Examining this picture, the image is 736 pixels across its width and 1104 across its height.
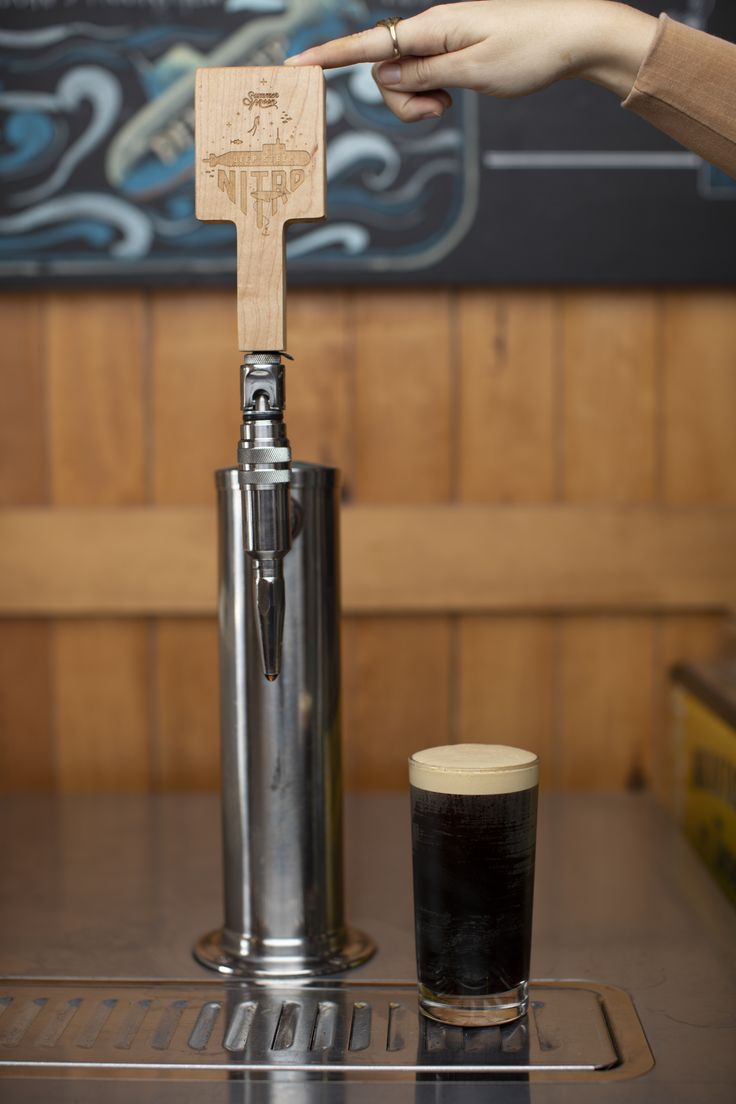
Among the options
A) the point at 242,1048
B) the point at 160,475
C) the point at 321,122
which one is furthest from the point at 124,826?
the point at 321,122

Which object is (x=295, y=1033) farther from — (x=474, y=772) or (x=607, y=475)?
(x=607, y=475)

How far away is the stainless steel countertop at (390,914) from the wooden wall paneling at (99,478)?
0.12 meters

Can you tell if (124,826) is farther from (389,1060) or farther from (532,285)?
(532,285)

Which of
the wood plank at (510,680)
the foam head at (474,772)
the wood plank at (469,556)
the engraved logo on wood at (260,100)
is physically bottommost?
the wood plank at (510,680)

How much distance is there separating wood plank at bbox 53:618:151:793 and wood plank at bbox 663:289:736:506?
71 centimetres

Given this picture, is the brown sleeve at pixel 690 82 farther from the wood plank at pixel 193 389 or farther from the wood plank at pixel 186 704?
the wood plank at pixel 186 704

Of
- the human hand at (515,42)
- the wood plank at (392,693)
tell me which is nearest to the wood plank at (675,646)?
the wood plank at (392,693)

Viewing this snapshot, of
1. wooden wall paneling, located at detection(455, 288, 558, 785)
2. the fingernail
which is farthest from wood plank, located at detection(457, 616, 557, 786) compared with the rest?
the fingernail

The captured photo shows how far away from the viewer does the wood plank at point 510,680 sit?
58.7 inches

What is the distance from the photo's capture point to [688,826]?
1405mm

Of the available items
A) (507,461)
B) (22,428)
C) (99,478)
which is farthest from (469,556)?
(22,428)

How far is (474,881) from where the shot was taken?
29.3 inches

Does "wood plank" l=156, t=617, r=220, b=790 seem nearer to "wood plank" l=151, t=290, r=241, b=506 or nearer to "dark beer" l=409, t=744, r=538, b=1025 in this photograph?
"wood plank" l=151, t=290, r=241, b=506

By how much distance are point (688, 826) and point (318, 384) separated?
0.70 metres
